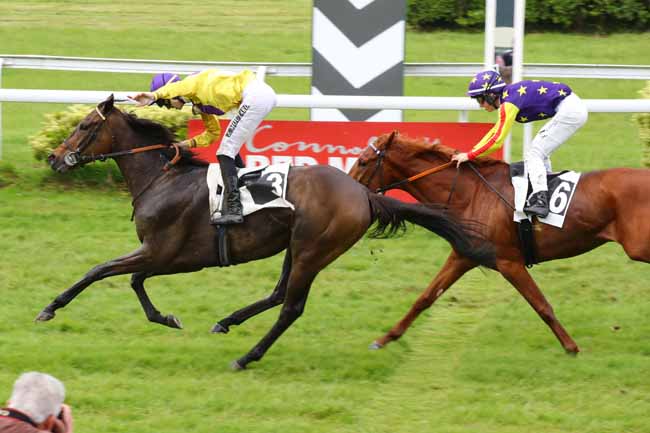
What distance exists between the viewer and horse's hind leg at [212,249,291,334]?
6398 millimetres

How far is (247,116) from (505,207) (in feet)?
5.34

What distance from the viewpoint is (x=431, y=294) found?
656 cm

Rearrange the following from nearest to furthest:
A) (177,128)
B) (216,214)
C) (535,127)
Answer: (216,214) → (177,128) → (535,127)

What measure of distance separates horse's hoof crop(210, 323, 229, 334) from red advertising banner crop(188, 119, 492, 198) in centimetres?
247

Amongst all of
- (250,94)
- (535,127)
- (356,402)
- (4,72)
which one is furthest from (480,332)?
(4,72)

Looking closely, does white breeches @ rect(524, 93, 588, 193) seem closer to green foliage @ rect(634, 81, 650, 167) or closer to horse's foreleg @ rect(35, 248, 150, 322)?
horse's foreleg @ rect(35, 248, 150, 322)

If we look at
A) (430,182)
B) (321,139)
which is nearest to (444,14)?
(321,139)

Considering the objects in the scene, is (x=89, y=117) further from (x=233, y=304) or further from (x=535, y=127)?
(x=535, y=127)

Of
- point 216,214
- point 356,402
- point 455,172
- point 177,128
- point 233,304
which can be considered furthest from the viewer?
point 177,128

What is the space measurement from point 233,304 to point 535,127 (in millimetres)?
6116

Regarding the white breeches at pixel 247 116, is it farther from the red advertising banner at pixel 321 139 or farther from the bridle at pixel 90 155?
the red advertising banner at pixel 321 139

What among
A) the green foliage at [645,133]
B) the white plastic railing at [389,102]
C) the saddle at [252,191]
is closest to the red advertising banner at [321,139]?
the white plastic railing at [389,102]

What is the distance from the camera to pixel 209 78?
6.21m

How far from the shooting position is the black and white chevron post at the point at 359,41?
9.63 metres
